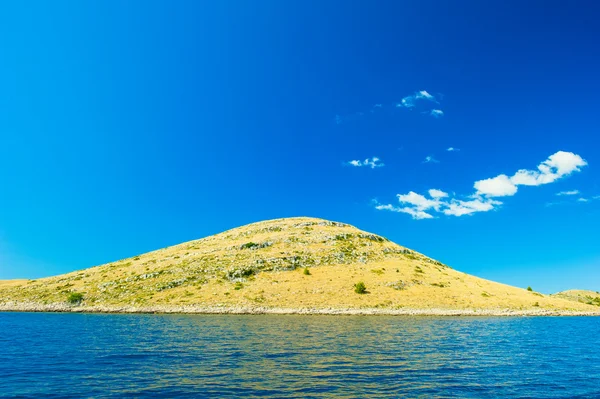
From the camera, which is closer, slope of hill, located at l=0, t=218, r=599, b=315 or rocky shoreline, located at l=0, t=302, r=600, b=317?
rocky shoreline, located at l=0, t=302, r=600, b=317

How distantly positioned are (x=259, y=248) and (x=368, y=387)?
116242 millimetres

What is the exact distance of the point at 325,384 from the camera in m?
19.8

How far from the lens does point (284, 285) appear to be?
101688 millimetres

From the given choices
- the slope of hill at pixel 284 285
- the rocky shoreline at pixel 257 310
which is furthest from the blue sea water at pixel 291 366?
the slope of hill at pixel 284 285

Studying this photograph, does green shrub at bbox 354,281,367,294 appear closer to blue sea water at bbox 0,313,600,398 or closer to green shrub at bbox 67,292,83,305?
blue sea water at bbox 0,313,600,398

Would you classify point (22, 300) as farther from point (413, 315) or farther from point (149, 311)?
point (413, 315)

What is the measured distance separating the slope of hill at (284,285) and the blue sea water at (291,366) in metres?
49.0

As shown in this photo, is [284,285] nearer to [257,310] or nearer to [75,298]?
[257,310]

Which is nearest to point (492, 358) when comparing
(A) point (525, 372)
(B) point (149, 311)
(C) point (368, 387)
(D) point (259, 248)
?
A: (A) point (525, 372)

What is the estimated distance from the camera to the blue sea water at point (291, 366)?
19109mm

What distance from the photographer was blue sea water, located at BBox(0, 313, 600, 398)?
19.1 metres

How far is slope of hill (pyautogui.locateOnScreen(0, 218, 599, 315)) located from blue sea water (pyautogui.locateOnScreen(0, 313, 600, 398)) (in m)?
49.0

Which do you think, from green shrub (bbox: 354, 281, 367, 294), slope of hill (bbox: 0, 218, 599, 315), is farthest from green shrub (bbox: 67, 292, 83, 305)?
green shrub (bbox: 354, 281, 367, 294)

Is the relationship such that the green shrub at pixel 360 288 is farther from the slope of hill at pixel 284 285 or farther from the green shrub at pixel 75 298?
the green shrub at pixel 75 298
